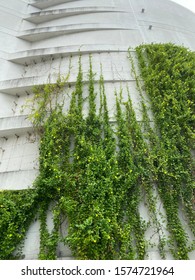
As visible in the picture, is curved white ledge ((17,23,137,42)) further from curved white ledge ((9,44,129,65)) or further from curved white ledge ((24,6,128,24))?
curved white ledge ((9,44,129,65))

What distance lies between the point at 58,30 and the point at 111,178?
827 centimetres

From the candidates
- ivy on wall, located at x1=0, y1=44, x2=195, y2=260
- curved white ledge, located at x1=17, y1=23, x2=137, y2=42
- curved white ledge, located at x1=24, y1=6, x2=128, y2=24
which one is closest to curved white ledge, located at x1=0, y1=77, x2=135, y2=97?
ivy on wall, located at x1=0, y1=44, x2=195, y2=260

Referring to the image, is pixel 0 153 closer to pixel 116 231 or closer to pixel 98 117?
pixel 98 117

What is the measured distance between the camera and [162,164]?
5621mm

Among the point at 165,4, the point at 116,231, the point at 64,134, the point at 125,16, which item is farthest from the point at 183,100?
the point at 165,4

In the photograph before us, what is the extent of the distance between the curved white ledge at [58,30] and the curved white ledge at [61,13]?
1291 millimetres

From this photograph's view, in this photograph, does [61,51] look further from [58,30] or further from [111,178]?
[111,178]

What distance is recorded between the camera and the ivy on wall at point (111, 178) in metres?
4.72

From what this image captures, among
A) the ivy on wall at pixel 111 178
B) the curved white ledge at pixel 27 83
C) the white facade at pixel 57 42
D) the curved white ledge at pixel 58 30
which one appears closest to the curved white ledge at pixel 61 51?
the white facade at pixel 57 42

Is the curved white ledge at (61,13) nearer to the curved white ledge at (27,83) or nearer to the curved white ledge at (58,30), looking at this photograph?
the curved white ledge at (58,30)

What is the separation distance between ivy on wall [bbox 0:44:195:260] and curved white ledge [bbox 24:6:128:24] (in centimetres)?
599

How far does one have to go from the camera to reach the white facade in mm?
6930

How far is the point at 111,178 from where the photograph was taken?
5219mm
